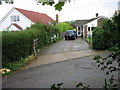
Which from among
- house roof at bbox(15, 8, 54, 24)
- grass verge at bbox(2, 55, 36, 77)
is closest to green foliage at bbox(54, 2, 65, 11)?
grass verge at bbox(2, 55, 36, 77)

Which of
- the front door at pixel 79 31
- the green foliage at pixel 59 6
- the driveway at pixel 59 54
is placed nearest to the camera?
the green foliage at pixel 59 6

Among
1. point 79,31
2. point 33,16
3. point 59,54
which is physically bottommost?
point 59,54

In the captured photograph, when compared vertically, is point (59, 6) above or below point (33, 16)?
below

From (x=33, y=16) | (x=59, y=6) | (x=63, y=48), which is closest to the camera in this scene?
(x=59, y=6)

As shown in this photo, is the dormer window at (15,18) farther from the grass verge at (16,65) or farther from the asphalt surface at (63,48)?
the grass verge at (16,65)

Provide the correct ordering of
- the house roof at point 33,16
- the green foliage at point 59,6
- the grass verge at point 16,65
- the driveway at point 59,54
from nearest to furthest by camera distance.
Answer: the green foliage at point 59,6 → the grass verge at point 16,65 → the driveway at point 59,54 → the house roof at point 33,16

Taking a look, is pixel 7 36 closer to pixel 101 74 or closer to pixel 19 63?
pixel 19 63

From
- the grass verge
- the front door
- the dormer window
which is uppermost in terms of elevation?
the dormer window

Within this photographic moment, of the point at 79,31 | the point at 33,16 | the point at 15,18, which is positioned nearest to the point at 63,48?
the point at 15,18

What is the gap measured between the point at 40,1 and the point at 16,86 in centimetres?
535

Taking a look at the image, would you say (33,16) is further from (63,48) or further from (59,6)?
(59,6)

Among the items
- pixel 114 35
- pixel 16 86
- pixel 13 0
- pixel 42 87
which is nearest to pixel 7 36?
pixel 16 86

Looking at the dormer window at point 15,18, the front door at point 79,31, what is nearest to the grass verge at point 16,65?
the dormer window at point 15,18

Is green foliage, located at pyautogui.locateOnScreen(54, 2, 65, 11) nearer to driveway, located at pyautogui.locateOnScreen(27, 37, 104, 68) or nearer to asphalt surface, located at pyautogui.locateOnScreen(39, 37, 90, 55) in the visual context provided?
driveway, located at pyautogui.locateOnScreen(27, 37, 104, 68)
